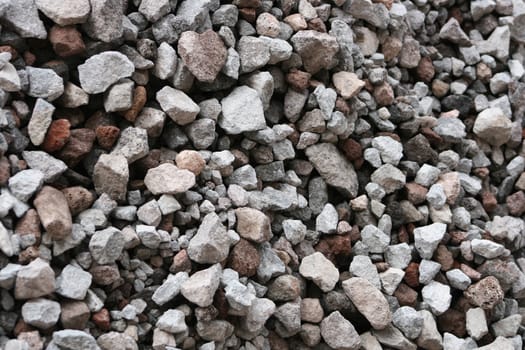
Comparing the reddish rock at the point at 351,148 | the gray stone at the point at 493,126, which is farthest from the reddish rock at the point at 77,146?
the gray stone at the point at 493,126

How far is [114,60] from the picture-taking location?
49.6 inches

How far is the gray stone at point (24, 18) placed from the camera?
47.8 inches

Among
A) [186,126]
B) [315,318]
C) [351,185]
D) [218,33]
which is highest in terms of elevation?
[218,33]

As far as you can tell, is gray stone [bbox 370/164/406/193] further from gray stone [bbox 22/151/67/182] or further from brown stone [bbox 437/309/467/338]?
gray stone [bbox 22/151/67/182]

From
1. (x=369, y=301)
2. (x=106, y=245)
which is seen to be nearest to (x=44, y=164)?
(x=106, y=245)

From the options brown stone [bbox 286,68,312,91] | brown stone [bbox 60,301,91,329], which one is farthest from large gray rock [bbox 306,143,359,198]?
brown stone [bbox 60,301,91,329]

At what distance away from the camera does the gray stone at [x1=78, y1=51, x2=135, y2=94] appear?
4.12 ft

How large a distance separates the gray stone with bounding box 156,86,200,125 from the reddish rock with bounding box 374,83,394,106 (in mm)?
444

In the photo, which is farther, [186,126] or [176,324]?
[186,126]

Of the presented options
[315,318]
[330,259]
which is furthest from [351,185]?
[315,318]

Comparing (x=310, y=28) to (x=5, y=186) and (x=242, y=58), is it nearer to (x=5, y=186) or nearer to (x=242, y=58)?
(x=242, y=58)

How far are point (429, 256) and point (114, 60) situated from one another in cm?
74

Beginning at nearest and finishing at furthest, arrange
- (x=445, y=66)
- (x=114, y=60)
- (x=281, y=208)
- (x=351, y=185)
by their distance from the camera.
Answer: (x=114, y=60)
(x=281, y=208)
(x=351, y=185)
(x=445, y=66)

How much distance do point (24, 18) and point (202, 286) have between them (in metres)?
0.56
